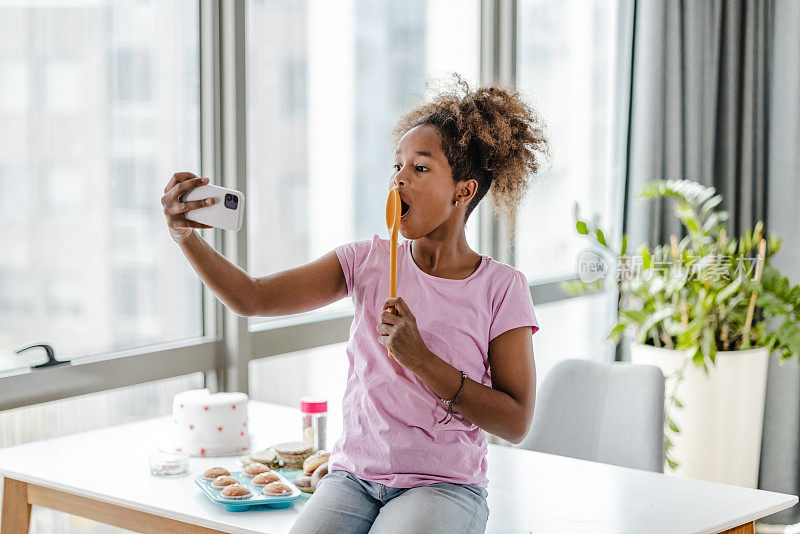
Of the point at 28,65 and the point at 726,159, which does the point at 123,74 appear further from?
the point at 726,159

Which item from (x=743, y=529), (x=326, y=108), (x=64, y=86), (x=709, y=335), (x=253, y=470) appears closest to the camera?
(x=743, y=529)

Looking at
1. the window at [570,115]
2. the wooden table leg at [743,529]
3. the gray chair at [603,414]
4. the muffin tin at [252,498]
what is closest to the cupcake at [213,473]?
the muffin tin at [252,498]

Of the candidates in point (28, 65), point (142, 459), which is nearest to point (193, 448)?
point (142, 459)

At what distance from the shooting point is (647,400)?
2.07 metres

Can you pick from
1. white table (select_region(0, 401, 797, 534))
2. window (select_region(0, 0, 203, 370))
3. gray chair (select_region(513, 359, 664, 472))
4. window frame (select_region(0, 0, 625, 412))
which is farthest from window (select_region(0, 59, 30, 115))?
gray chair (select_region(513, 359, 664, 472))

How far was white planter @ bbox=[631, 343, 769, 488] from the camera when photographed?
2992 mm

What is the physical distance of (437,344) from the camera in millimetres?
1482

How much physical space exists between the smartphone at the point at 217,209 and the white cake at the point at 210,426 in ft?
1.98

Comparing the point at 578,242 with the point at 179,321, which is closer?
the point at 179,321

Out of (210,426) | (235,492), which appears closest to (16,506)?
Result: (210,426)

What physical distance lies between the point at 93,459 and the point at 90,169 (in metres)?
0.66

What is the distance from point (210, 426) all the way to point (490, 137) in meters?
0.82

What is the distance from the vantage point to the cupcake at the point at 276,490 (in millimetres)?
1563

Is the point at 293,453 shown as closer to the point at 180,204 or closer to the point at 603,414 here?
the point at 180,204
